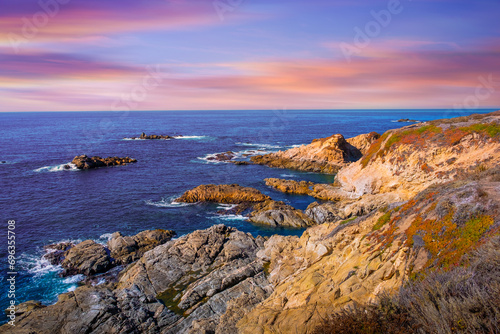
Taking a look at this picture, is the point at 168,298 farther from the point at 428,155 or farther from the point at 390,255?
the point at 428,155

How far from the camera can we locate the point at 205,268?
79.9ft

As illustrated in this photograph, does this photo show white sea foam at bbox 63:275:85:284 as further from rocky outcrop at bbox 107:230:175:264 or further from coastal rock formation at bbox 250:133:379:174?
coastal rock formation at bbox 250:133:379:174

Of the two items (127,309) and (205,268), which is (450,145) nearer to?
(205,268)

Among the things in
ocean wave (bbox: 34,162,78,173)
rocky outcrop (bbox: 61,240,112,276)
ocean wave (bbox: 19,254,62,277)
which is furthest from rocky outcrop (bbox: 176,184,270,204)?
ocean wave (bbox: 34,162,78,173)

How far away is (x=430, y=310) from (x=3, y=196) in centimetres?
6018

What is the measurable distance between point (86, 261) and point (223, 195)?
2275cm

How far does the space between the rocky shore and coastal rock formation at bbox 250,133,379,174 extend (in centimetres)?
2479

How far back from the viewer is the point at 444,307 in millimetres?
7156

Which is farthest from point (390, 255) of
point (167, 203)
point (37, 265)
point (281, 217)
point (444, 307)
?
point (167, 203)

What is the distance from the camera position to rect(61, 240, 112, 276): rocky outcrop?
26578 millimetres

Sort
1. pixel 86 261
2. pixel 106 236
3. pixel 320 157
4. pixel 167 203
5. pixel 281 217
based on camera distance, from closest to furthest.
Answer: pixel 86 261, pixel 106 236, pixel 281 217, pixel 167 203, pixel 320 157

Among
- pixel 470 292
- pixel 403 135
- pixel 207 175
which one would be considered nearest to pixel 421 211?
pixel 470 292

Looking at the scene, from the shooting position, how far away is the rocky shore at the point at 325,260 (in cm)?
1057

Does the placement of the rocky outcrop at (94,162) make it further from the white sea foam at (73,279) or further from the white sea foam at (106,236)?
the white sea foam at (73,279)
